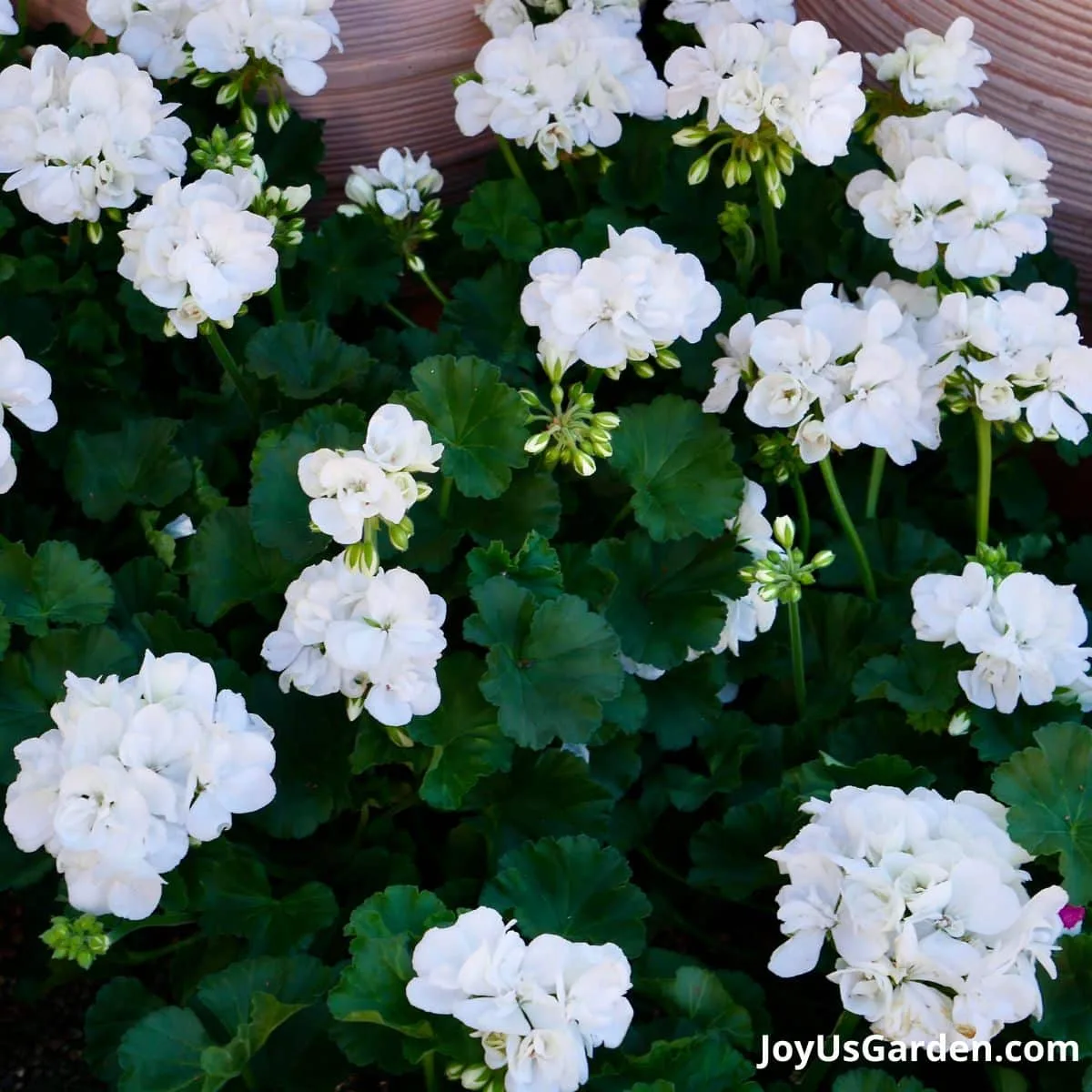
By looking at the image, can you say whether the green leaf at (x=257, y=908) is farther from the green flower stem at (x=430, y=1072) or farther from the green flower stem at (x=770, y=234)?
the green flower stem at (x=770, y=234)

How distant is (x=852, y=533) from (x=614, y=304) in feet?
1.22

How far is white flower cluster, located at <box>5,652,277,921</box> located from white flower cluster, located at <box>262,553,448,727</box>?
0.09m

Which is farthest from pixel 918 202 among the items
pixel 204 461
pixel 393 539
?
pixel 204 461

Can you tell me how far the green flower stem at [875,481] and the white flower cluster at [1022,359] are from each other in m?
0.18

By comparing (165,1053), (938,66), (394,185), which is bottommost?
(165,1053)

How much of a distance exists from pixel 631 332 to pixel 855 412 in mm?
217

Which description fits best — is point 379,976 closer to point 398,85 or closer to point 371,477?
point 371,477

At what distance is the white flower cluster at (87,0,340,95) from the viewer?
1.40 metres

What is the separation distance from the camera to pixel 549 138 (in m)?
1.47

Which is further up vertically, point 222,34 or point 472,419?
point 222,34

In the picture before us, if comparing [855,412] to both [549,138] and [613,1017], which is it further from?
[613,1017]

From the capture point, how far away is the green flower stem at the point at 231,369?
1327mm

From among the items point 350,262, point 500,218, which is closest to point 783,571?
point 500,218

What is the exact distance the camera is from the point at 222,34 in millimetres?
1404
